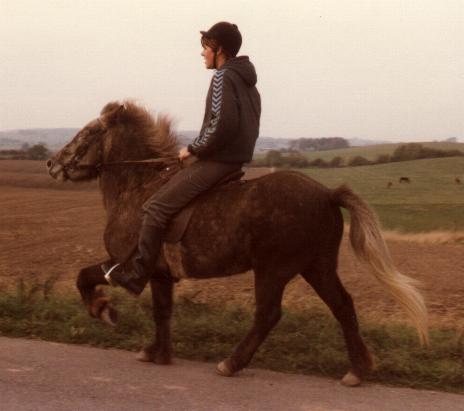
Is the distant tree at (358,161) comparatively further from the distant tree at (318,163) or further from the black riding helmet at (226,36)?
the black riding helmet at (226,36)

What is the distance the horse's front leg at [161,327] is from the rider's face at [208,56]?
6.01 feet

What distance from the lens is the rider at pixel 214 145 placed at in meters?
5.42

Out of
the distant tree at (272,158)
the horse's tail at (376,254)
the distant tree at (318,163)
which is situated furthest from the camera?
the distant tree at (318,163)

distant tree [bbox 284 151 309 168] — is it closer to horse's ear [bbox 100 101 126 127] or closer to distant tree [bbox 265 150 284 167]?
distant tree [bbox 265 150 284 167]

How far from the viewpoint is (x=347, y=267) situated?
34.5ft

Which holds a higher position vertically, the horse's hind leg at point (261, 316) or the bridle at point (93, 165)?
the bridle at point (93, 165)

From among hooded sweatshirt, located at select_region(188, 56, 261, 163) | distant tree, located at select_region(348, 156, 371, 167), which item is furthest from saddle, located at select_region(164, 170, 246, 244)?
distant tree, located at select_region(348, 156, 371, 167)

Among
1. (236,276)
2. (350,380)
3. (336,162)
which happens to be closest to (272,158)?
(236,276)

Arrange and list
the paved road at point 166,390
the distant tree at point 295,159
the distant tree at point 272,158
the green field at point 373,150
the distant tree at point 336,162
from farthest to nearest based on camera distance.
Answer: the green field at point 373,150, the distant tree at point 336,162, the distant tree at point 295,159, the distant tree at point 272,158, the paved road at point 166,390

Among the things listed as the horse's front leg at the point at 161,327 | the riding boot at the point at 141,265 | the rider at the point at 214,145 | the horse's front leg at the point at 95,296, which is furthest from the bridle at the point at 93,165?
the horse's front leg at the point at 161,327

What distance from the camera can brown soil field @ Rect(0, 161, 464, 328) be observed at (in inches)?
326

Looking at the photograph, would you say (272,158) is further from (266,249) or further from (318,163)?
(318,163)

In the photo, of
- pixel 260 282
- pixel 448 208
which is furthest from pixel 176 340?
pixel 448 208

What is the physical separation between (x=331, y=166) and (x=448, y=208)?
597 centimetres
